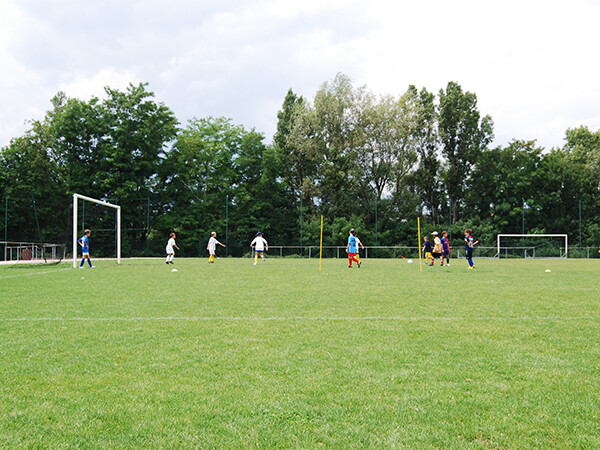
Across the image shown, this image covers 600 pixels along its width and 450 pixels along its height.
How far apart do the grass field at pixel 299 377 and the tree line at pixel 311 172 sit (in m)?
33.0

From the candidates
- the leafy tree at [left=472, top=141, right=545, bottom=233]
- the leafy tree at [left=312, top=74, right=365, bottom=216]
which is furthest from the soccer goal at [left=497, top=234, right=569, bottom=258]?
the leafy tree at [left=312, top=74, right=365, bottom=216]

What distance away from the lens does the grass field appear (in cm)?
314

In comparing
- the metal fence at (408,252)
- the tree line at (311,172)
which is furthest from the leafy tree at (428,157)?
the metal fence at (408,252)

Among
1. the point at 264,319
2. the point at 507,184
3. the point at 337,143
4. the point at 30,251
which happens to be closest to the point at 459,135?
the point at 507,184

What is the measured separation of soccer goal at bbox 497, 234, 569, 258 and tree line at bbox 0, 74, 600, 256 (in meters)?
1.67

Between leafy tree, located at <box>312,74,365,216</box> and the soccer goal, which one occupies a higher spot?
leafy tree, located at <box>312,74,365,216</box>

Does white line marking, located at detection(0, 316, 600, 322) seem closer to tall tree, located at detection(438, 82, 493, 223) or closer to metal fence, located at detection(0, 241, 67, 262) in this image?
metal fence, located at detection(0, 241, 67, 262)

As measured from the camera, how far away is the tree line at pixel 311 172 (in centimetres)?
4188

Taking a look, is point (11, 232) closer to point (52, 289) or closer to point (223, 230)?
point (223, 230)

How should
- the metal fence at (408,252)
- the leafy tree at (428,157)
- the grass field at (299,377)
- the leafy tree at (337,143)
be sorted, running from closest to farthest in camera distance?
the grass field at (299,377), the metal fence at (408,252), the leafy tree at (337,143), the leafy tree at (428,157)

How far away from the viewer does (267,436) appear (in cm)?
309

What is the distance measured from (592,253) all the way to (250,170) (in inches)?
1255

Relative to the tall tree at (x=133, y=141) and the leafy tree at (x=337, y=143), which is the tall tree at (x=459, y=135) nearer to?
the leafy tree at (x=337, y=143)

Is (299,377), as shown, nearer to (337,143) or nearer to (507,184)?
(337,143)
